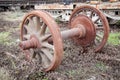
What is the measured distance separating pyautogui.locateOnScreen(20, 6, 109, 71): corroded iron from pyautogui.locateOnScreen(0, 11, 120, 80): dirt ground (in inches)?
8.5

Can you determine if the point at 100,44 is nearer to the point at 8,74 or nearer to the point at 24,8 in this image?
the point at 8,74

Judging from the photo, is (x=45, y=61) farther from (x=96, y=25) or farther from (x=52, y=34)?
(x=96, y=25)

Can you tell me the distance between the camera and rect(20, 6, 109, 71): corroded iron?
4.29 meters

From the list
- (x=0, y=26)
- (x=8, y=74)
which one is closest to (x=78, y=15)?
(x=8, y=74)

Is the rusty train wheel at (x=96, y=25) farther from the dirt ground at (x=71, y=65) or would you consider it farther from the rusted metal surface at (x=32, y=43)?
the rusted metal surface at (x=32, y=43)

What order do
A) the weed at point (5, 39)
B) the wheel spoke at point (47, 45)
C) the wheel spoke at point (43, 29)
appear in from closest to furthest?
1. the wheel spoke at point (47, 45)
2. the wheel spoke at point (43, 29)
3. the weed at point (5, 39)

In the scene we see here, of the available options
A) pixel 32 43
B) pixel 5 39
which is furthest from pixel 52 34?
pixel 5 39

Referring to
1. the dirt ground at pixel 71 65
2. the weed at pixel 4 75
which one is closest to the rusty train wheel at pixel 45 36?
the dirt ground at pixel 71 65

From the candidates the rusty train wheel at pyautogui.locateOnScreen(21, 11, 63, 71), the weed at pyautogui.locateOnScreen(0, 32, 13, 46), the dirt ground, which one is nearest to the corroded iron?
the rusty train wheel at pyautogui.locateOnScreen(21, 11, 63, 71)

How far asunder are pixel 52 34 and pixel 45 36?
1.44ft

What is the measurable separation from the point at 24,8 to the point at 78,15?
7.72m

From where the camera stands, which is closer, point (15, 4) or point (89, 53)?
point (89, 53)

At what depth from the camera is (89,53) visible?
586cm

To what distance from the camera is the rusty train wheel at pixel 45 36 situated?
4.24m
